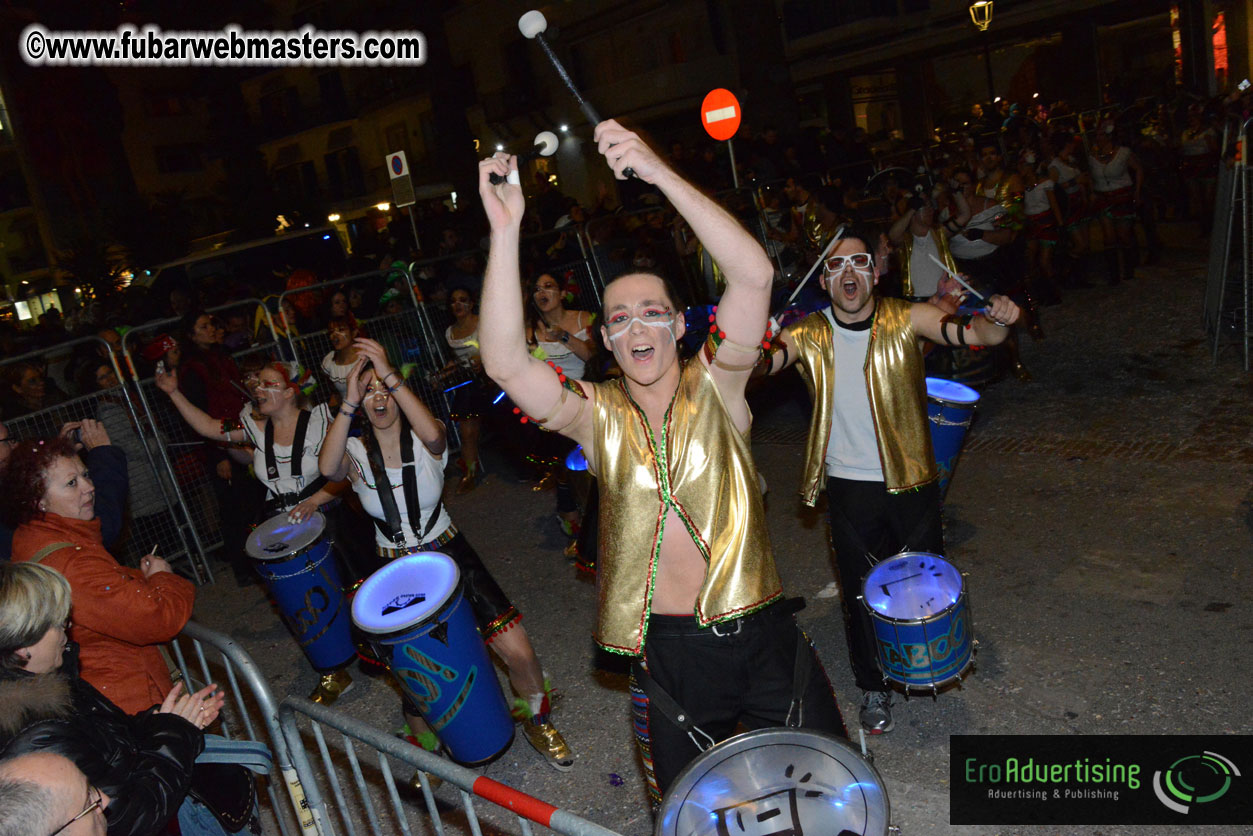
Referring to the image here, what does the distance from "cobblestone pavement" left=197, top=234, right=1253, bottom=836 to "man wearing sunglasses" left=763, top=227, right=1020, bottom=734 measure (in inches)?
30.2

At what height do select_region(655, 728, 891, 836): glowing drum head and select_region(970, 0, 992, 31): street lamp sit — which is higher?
select_region(970, 0, 992, 31): street lamp

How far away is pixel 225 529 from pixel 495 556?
2.29 metres

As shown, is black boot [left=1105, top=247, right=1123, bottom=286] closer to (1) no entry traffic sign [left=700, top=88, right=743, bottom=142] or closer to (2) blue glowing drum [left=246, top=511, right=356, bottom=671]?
(1) no entry traffic sign [left=700, top=88, right=743, bottom=142]

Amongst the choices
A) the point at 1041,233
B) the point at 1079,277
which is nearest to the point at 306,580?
the point at 1041,233

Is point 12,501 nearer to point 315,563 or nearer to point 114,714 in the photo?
point 114,714

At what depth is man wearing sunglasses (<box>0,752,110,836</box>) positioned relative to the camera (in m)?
2.02

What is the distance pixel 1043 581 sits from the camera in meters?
5.10

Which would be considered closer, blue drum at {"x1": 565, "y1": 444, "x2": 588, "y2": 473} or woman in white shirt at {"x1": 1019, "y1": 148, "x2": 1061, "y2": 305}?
blue drum at {"x1": 565, "y1": 444, "x2": 588, "y2": 473}

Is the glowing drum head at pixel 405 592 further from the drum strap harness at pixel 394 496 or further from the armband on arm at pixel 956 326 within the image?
the armband on arm at pixel 956 326

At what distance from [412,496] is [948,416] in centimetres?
262

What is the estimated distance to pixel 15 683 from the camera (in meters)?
2.55

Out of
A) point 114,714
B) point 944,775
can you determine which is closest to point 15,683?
point 114,714

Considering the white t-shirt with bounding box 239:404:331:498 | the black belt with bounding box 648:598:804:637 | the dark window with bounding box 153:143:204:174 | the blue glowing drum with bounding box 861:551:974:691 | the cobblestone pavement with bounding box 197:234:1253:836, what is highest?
the dark window with bounding box 153:143:204:174

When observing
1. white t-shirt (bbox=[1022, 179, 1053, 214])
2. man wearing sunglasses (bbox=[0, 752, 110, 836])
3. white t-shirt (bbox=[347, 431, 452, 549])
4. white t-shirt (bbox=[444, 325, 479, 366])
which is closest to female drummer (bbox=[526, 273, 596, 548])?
white t-shirt (bbox=[444, 325, 479, 366])
